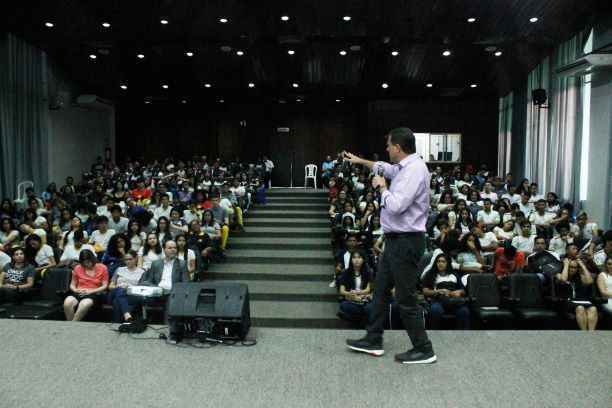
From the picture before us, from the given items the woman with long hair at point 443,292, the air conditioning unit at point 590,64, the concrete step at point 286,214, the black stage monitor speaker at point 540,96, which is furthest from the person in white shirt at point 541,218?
the concrete step at point 286,214

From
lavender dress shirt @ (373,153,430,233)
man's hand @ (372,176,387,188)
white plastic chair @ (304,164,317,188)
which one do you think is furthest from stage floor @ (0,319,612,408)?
white plastic chair @ (304,164,317,188)

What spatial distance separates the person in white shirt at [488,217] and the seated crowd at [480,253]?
2 cm

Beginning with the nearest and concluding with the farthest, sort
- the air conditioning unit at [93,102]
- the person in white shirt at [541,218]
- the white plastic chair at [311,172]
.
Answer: the person in white shirt at [541,218] → the air conditioning unit at [93,102] → the white plastic chair at [311,172]

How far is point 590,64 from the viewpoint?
842cm

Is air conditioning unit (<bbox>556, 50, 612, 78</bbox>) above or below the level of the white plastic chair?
above

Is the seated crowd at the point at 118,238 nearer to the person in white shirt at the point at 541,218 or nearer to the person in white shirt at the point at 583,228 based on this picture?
the person in white shirt at the point at 541,218

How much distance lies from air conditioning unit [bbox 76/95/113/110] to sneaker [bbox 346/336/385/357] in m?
14.2

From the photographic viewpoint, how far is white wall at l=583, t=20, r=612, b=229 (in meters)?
9.14

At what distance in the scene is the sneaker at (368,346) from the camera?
10.1ft

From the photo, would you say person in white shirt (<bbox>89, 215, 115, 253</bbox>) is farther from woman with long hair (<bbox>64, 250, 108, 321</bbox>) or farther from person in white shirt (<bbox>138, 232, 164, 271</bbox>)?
woman with long hair (<bbox>64, 250, 108, 321</bbox>)

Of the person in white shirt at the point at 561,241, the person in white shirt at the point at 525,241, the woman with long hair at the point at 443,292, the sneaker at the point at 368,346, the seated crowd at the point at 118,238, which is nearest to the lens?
the sneaker at the point at 368,346

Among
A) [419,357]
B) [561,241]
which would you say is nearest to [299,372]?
[419,357]

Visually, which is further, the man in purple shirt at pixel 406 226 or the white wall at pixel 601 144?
the white wall at pixel 601 144

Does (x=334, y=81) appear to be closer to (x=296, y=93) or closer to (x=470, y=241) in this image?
(x=296, y=93)
